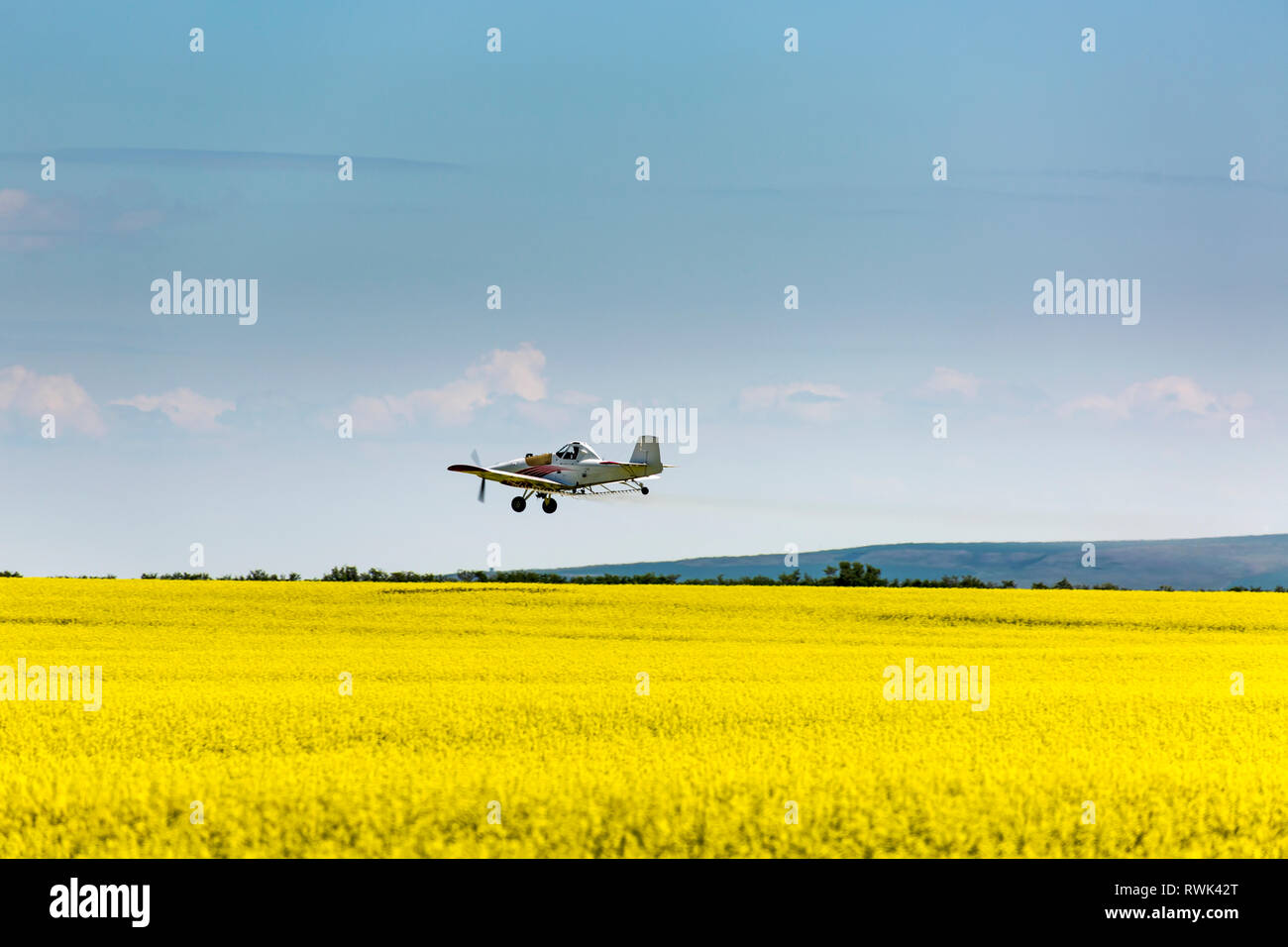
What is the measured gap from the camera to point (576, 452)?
38969 mm

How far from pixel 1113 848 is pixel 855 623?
3107 cm

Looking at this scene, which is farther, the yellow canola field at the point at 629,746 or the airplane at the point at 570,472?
the airplane at the point at 570,472

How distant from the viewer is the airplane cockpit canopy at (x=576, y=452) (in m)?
38.8

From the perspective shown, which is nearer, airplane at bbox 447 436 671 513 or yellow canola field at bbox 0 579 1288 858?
yellow canola field at bbox 0 579 1288 858

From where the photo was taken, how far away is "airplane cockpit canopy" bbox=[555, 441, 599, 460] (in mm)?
38812

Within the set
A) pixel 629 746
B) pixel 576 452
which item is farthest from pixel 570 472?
pixel 629 746

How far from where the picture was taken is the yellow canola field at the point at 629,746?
12.4m

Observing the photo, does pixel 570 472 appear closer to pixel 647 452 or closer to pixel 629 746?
pixel 647 452

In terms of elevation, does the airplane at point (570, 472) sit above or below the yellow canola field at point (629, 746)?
above

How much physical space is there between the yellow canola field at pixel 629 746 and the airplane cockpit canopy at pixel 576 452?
570cm

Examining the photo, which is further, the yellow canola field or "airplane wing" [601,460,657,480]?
"airplane wing" [601,460,657,480]

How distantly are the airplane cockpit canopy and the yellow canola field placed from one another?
224 inches

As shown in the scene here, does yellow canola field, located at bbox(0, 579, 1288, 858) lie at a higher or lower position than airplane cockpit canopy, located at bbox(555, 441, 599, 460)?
lower
